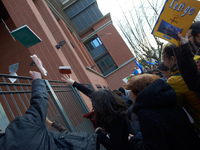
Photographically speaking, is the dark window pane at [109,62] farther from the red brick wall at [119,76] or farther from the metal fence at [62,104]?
the metal fence at [62,104]

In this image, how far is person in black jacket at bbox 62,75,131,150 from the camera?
1.90 meters

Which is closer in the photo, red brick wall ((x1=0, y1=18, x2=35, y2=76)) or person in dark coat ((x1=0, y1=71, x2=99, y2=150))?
person in dark coat ((x1=0, y1=71, x2=99, y2=150))

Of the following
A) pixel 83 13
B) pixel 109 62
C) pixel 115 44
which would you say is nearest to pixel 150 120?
pixel 115 44

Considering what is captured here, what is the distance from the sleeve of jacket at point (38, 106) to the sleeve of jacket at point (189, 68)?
152cm

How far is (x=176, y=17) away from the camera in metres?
1.67

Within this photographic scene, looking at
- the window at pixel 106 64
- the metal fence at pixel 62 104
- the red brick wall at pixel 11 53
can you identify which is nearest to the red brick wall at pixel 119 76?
the window at pixel 106 64

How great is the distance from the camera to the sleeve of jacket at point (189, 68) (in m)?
1.50

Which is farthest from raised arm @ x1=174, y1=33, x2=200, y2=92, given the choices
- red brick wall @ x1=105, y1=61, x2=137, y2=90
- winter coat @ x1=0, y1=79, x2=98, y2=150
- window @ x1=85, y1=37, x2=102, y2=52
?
window @ x1=85, y1=37, x2=102, y2=52

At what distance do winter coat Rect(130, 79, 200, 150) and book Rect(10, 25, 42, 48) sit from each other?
2749 millimetres

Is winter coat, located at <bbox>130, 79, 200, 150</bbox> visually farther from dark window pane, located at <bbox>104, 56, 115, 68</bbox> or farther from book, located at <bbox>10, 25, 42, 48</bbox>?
dark window pane, located at <bbox>104, 56, 115, 68</bbox>

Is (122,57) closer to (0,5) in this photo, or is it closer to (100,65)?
(100,65)

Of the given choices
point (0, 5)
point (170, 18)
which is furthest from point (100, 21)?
point (170, 18)

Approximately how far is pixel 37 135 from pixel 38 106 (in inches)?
10.1

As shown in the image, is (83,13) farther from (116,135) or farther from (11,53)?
(116,135)
